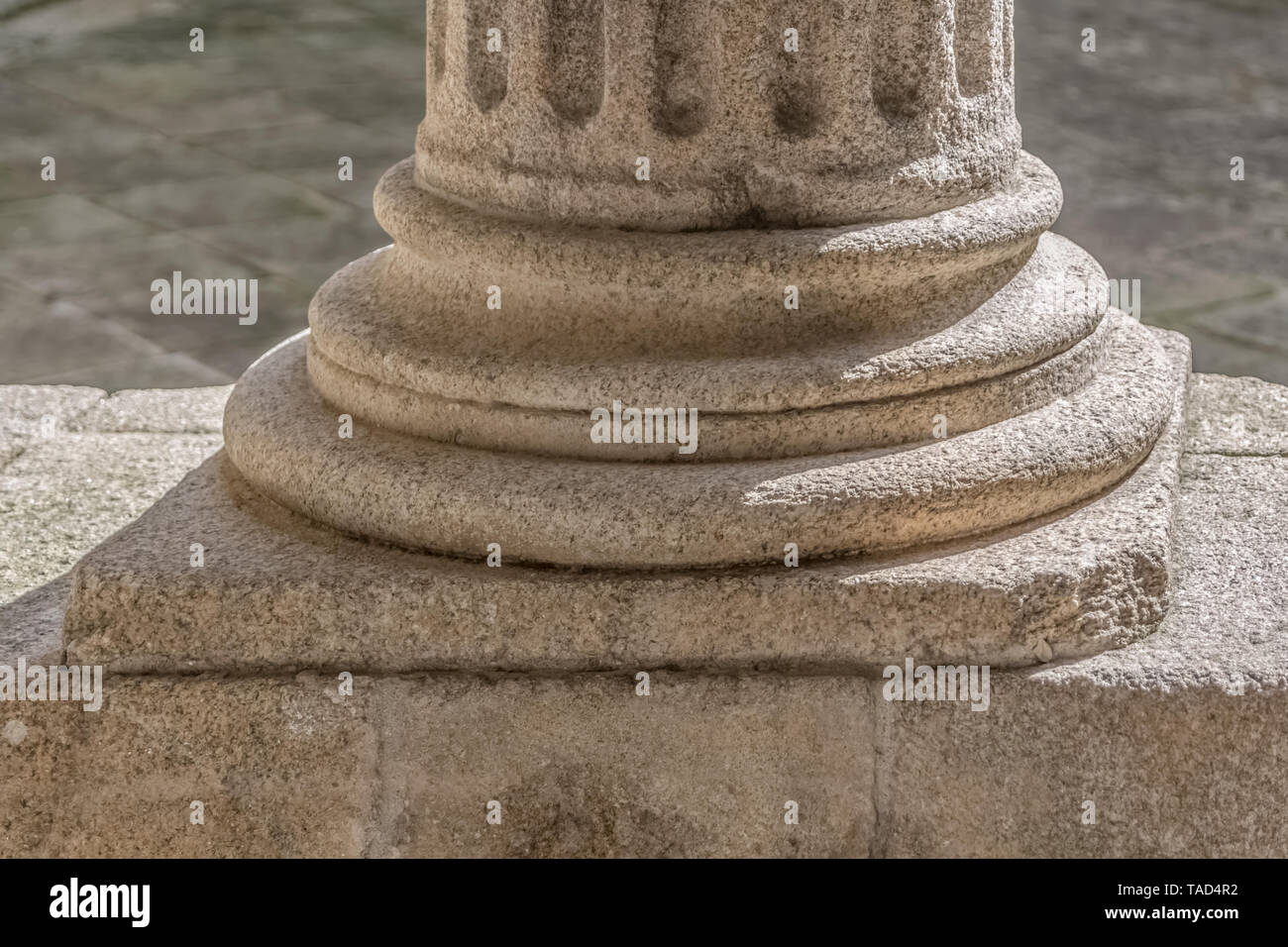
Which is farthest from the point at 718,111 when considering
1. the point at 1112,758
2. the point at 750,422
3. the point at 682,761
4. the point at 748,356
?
the point at 1112,758

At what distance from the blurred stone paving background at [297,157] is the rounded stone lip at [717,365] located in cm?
296

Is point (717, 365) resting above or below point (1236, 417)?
above

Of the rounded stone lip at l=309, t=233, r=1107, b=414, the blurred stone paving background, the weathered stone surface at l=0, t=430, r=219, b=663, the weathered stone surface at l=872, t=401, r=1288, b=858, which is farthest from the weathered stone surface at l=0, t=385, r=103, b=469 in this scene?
the weathered stone surface at l=872, t=401, r=1288, b=858

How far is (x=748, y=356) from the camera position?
2619mm

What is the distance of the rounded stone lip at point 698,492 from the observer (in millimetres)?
2490

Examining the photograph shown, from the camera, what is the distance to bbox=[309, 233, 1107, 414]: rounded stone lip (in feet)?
8.42

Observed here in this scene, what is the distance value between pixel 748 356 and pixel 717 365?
62mm

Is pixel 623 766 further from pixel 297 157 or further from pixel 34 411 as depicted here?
pixel 297 157

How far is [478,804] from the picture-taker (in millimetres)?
2592

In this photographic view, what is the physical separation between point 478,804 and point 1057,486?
1032mm

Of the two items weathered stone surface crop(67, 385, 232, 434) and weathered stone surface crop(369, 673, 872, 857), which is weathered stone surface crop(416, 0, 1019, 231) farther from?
weathered stone surface crop(67, 385, 232, 434)

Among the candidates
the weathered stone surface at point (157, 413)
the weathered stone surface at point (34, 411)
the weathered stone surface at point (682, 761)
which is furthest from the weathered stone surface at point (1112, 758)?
the weathered stone surface at point (34, 411)

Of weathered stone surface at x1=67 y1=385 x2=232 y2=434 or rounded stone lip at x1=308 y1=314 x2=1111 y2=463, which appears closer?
rounded stone lip at x1=308 y1=314 x2=1111 y2=463

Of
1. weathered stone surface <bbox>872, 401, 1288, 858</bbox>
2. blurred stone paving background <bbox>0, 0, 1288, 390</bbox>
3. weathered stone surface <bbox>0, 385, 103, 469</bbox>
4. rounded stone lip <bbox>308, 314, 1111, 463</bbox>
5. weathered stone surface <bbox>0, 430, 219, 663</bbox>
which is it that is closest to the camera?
weathered stone surface <bbox>872, 401, 1288, 858</bbox>
